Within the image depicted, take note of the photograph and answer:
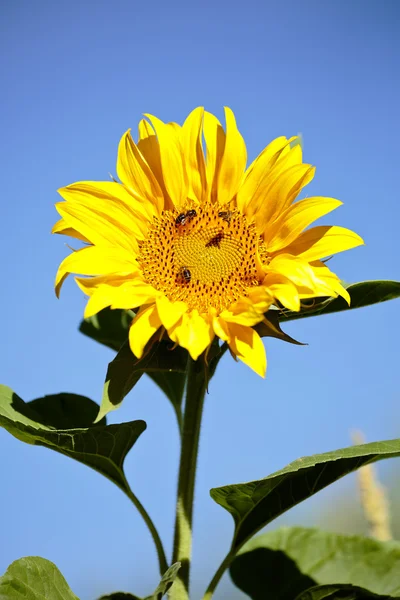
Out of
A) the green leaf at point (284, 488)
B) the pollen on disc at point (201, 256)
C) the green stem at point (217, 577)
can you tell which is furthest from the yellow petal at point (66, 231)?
the green stem at point (217, 577)

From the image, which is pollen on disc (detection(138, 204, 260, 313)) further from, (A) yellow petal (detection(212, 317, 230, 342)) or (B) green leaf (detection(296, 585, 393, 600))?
(B) green leaf (detection(296, 585, 393, 600))

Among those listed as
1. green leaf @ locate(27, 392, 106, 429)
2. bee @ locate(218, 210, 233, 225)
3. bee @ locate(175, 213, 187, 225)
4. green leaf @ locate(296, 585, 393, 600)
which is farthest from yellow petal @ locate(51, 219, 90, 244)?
green leaf @ locate(296, 585, 393, 600)

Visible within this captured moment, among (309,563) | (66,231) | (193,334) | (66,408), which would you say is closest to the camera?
(193,334)

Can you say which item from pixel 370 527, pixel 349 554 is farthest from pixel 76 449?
pixel 370 527

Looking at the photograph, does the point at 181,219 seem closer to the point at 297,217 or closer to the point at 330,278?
the point at 297,217

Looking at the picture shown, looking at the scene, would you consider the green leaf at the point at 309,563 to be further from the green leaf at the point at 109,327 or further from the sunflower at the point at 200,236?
the sunflower at the point at 200,236

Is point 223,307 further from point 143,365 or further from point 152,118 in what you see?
point 152,118

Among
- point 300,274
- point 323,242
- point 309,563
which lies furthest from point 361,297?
point 309,563
